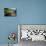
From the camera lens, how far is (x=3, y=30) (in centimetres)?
382

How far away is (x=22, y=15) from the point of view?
152 inches

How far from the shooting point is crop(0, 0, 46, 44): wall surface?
3.81 meters

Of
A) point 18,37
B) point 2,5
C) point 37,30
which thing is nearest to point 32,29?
point 37,30

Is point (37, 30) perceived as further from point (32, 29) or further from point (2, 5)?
point (2, 5)

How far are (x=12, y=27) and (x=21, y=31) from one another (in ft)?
1.07

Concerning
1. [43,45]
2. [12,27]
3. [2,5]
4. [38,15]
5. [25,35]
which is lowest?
[43,45]

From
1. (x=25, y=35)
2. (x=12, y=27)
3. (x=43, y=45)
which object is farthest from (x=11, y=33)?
(x=43, y=45)

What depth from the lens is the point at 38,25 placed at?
3.79m

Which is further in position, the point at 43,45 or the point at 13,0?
the point at 13,0

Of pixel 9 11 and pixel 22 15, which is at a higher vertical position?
pixel 9 11

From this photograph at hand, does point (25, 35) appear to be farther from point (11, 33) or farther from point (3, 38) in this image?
point (3, 38)

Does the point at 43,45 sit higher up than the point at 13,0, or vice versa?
the point at 13,0

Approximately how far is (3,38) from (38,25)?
3.87 ft

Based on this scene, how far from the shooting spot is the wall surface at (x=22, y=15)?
12.5 ft
